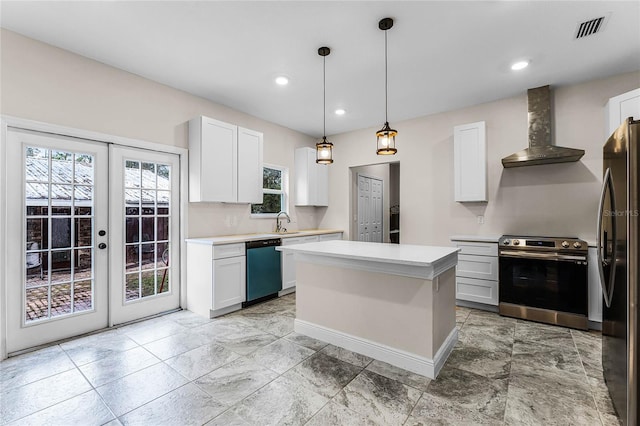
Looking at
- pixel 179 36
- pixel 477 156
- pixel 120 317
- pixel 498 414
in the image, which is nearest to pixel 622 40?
pixel 477 156

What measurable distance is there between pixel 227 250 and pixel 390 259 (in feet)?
7.36

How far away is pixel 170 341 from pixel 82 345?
2.62ft

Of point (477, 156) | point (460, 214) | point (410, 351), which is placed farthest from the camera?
point (460, 214)

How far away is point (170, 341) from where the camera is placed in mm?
2881

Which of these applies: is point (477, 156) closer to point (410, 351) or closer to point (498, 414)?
point (410, 351)

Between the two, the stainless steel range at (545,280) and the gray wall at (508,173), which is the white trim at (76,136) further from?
the stainless steel range at (545,280)

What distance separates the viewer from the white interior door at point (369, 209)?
6219 millimetres

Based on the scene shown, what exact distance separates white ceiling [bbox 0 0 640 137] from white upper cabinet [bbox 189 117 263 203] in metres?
0.52

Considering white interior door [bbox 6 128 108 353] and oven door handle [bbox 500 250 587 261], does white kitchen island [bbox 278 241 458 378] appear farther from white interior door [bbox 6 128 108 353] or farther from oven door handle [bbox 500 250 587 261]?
white interior door [bbox 6 128 108 353]

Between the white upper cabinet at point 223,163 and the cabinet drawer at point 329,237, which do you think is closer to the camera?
the white upper cabinet at point 223,163

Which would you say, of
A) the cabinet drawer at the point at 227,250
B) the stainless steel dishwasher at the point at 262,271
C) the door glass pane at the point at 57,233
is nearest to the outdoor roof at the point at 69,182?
the door glass pane at the point at 57,233

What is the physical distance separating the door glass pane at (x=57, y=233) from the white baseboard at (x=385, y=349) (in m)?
2.34

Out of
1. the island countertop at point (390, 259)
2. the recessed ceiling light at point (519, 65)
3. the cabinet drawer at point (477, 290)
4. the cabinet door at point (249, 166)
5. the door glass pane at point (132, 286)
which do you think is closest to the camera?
the island countertop at point (390, 259)

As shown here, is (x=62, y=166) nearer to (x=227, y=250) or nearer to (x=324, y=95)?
(x=227, y=250)
